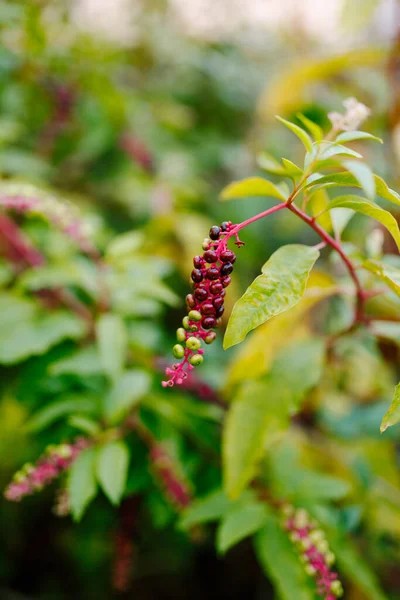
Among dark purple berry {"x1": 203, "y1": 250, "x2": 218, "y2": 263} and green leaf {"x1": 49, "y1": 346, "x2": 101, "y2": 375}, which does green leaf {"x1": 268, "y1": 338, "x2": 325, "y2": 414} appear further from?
dark purple berry {"x1": 203, "y1": 250, "x2": 218, "y2": 263}

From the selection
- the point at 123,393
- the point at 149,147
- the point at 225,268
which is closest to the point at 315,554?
the point at 123,393

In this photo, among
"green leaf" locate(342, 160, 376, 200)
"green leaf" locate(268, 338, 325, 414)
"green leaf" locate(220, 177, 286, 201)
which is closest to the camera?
Result: "green leaf" locate(342, 160, 376, 200)

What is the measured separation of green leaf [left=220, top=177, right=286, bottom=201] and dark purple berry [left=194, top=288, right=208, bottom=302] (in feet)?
0.68

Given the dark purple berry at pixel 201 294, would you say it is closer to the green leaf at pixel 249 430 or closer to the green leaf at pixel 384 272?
the green leaf at pixel 384 272

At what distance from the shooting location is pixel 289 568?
90 cm

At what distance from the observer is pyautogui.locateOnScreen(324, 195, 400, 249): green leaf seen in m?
0.62

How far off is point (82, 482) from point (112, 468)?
6cm

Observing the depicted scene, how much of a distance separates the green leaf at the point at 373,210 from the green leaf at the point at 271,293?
3.5 inches

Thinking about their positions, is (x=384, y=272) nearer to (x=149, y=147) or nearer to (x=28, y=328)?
(x=28, y=328)

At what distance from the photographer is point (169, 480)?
108 centimetres

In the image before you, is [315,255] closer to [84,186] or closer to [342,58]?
[342,58]

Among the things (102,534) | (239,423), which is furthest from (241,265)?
(102,534)

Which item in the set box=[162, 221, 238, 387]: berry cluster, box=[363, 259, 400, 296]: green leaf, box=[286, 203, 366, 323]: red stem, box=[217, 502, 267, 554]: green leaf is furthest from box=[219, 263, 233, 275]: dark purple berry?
box=[217, 502, 267, 554]: green leaf

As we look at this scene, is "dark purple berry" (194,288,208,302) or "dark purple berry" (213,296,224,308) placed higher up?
"dark purple berry" (194,288,208,302)
